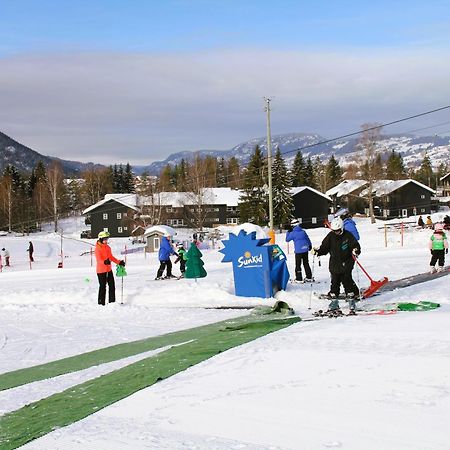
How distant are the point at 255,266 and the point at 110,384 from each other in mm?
7431

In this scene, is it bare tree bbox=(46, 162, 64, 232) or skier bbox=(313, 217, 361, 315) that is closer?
skier bbox=(313, 217, 361, 315)

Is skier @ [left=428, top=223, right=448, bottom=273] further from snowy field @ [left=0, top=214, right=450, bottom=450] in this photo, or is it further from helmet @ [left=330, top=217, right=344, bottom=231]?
helmet @ [left=330, top=217, right=344, bottom=231]

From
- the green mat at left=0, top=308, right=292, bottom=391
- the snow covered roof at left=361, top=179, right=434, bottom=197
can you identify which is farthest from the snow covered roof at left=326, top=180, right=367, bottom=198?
the green mat at left=0, top=308, right=292, bottom=391

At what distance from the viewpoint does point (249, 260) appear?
44.3ft

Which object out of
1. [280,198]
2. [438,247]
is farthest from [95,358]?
[280,198]

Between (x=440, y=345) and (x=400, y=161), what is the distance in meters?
107

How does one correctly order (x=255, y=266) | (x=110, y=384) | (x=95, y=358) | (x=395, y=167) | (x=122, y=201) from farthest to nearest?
(x=395, y=167)
(x=122, y=201)
(x=255, y=266)
(x=95, y=358)
(x=110, y=384)

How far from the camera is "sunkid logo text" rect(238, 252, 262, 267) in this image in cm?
1338

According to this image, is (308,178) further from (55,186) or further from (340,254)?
(340,254)

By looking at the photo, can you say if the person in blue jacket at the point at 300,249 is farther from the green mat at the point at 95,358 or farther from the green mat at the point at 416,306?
the green mat at the point at 416,306

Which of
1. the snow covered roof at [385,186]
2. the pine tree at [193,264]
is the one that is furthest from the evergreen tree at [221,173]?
the pine tree at [193,264]

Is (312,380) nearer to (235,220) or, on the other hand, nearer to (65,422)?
(65,422)

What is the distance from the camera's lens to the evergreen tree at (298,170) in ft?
285

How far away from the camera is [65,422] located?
16.0ft
